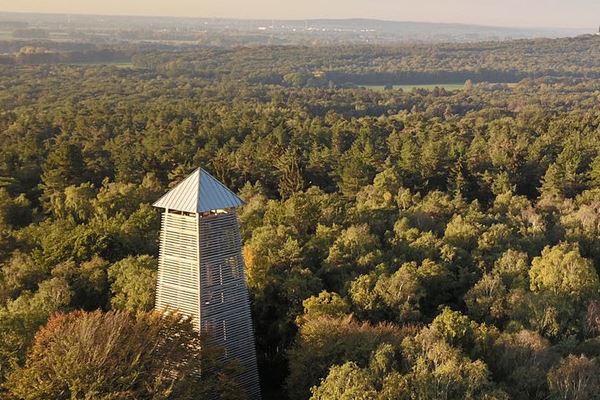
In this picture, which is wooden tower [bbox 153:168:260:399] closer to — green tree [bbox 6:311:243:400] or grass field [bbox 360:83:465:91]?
green tree [bbox 6:311:243:400]

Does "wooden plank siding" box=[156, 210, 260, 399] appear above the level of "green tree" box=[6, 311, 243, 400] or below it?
above

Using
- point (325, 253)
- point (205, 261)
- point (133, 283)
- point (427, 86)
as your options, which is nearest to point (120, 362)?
point (205, 261)

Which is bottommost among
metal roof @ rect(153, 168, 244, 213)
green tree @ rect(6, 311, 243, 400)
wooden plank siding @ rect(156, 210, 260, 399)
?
green tree @ rect(6, 311, 243, 400)

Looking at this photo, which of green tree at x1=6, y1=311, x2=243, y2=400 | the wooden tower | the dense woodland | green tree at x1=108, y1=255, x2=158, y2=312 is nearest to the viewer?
green tree at x1=6, y1=311, x2=243, y2=400

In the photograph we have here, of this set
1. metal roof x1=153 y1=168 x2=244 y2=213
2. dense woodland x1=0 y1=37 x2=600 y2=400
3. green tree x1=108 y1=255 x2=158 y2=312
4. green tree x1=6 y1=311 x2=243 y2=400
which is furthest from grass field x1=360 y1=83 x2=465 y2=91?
green tree x1=6 y1=311 x2=243 y2=400

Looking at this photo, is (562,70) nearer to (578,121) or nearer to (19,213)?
(578,121)

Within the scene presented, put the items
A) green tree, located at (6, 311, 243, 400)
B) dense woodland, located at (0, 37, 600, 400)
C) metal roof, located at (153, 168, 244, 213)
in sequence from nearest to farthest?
green tree, located at (6, 311, 243, 400)
dense woodland, located at (0, 37, 600, 400)
metal roof, located at (153, 168, 244, 213)

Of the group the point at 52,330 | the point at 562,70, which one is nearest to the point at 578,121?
the point at 52,330
